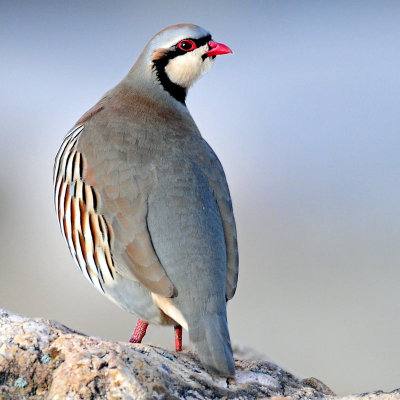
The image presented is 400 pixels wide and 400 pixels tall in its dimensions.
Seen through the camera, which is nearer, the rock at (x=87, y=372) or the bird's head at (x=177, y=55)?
the rock at (x=87, y=372)

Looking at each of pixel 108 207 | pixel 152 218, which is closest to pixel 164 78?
pixel 108 207

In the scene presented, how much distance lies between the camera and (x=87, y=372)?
2.28 m

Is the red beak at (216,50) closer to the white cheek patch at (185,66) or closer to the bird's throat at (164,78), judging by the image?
the white cheek patch at (185,66)

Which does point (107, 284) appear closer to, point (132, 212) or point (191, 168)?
point (132, 212)

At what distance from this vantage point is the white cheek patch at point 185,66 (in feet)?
15.1

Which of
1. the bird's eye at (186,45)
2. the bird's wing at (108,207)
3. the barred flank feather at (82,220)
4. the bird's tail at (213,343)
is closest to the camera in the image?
the bird's tail at (213,343)

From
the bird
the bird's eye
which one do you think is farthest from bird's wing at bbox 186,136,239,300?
the bird's eye

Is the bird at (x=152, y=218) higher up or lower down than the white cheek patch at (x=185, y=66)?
lower down

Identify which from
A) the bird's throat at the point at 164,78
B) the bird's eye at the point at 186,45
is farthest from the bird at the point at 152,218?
the bird's eye at the point at 186,45

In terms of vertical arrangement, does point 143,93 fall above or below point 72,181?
above

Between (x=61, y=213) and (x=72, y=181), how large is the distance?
0.69 feet

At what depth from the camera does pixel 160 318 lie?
11.9ft

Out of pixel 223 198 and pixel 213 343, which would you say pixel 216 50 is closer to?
pixel 223 198

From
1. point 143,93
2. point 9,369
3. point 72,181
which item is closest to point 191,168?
point 72,181
